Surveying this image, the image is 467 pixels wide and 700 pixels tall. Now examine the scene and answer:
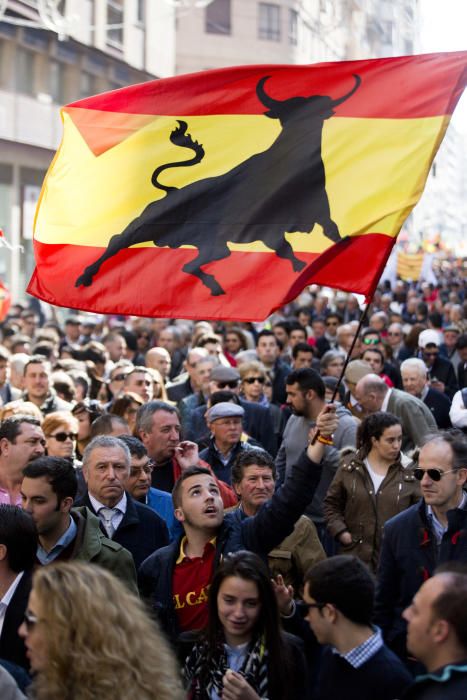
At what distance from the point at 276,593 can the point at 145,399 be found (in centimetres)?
540

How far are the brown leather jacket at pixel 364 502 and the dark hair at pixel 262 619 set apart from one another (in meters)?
2.84

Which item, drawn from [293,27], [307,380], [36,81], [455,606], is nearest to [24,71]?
[36,81]

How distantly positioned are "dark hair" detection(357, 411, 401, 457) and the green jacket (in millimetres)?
2604

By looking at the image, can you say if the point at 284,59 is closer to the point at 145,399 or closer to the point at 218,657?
the point at 145,399

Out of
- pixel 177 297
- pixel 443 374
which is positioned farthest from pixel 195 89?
pixel 443 374

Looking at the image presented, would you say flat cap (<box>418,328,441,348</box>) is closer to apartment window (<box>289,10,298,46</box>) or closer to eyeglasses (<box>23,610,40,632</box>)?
eyeglasses (<box>23,610,40,632</box>)

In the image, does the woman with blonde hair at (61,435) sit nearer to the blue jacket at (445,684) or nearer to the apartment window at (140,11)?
the blue jacket at (445,684)

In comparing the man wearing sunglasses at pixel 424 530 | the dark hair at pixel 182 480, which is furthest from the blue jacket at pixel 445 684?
the dark hair at pixel 182 480

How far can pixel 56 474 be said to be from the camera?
19.1 ft

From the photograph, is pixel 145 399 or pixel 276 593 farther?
pixel 145 399

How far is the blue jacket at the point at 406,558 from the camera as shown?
5.84m

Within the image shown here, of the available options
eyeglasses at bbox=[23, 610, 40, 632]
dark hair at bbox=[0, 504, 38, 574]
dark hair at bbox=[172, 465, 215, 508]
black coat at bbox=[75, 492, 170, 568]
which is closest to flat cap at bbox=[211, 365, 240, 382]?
black coat at bbox=[75, 492, 170, 568]

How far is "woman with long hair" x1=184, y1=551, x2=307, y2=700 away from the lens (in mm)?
4797

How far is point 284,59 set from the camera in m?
63.4
